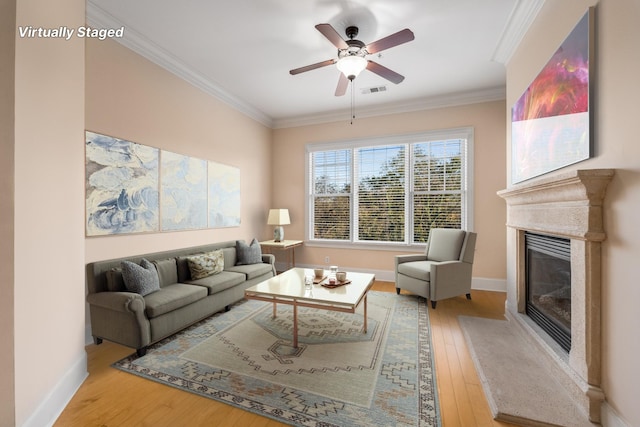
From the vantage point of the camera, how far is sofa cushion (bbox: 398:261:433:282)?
362 cm

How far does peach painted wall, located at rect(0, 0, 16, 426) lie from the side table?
349cm

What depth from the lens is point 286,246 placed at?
4.89 m

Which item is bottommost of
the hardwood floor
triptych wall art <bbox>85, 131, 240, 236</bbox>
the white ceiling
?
the hardwood floor

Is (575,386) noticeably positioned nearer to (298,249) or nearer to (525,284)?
(525,284)

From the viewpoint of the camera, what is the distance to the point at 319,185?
217 inches

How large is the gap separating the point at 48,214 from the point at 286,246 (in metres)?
3.41

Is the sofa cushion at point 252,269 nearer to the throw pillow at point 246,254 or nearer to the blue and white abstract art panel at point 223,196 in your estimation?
the throw pillow at point 246,254

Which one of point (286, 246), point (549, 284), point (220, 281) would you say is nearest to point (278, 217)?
point (286, 246)

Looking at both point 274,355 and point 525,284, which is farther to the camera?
point 525,284

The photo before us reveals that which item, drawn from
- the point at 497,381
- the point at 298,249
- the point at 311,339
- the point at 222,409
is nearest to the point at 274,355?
the point at 311,339

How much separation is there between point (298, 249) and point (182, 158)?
2823mm

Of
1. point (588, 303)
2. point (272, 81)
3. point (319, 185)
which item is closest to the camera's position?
point (588, 303)

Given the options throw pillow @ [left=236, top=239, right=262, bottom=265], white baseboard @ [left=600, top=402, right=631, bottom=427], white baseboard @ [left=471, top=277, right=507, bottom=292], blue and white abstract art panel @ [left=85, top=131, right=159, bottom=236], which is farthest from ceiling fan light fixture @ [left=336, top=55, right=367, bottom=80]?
white baseboard @ [left=471, top=277, right=507, bottom=292]

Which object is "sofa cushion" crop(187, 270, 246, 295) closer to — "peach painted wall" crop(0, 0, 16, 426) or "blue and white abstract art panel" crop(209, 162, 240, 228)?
"blue and white abstract art panel" crop(209, 162, 240, 228)
